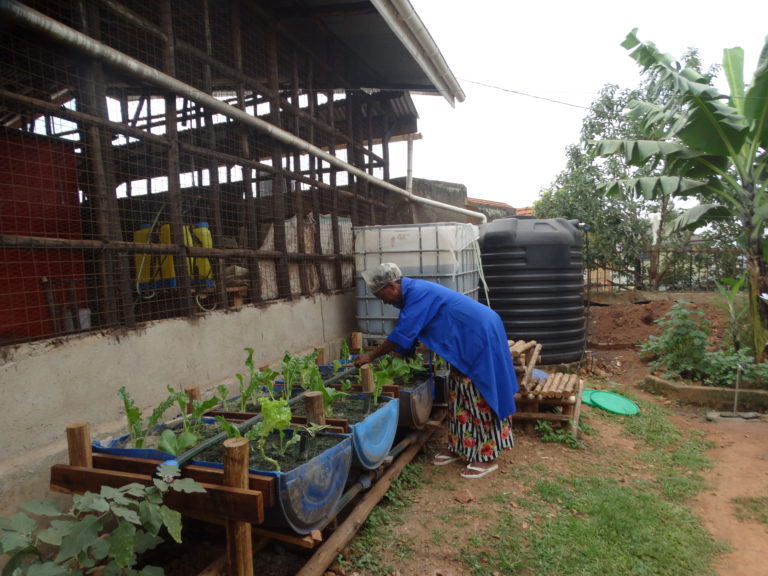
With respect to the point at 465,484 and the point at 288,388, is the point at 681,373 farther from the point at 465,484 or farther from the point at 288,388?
the point at 288,388

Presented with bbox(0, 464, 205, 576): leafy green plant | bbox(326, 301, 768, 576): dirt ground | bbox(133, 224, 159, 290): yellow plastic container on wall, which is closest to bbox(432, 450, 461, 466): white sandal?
bbox(326, 301, 768, 576): dirt ground

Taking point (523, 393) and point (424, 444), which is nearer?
point (424, 444)

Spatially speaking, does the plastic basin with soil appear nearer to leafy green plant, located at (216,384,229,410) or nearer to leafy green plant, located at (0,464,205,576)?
leafy green plant, located at (216,384,229,410)

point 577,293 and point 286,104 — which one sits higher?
point 286,104

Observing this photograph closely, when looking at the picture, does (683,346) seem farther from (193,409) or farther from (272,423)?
(193,409)

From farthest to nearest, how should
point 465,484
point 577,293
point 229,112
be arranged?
1. point 577,293
2. point 229,112
3. point 465,484

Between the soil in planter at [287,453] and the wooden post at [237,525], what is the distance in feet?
1.04

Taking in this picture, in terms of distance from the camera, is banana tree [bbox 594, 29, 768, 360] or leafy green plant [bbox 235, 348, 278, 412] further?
banana tree [bbox 594, 29, 768, 360]

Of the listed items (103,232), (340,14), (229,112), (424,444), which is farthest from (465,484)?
(340,14)

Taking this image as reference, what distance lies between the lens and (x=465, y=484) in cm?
367

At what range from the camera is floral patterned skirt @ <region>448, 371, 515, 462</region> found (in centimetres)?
385

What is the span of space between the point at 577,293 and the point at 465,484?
458 centimetres

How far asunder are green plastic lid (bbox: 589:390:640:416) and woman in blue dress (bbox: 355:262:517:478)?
2.28m

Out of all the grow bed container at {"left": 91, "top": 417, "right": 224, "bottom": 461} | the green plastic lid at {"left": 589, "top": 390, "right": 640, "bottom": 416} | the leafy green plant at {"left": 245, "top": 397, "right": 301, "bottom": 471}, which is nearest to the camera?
the grow bed container at {"left": 91, "top": 417, "right": 224, "bottom": 461}
